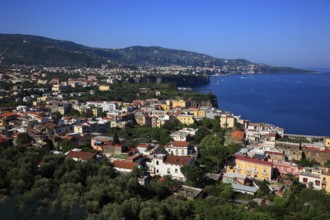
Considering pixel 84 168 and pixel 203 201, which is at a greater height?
pixel 84 168

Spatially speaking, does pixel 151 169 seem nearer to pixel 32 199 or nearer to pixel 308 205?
pixel 308 205

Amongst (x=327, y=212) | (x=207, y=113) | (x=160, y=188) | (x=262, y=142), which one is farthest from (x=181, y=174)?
(x=207, y=113)

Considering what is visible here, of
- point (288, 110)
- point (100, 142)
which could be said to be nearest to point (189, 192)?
point (100, 142)

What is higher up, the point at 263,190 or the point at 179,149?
the point at 179,149

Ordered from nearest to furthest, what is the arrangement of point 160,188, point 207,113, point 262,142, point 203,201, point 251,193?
1. point 203,201
2. point 160,188
3. point 251,193
4. point 262,142
5. point 207,113

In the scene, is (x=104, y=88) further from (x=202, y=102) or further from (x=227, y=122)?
(x=227, y=122)

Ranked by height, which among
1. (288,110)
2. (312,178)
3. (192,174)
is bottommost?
(288,110)
